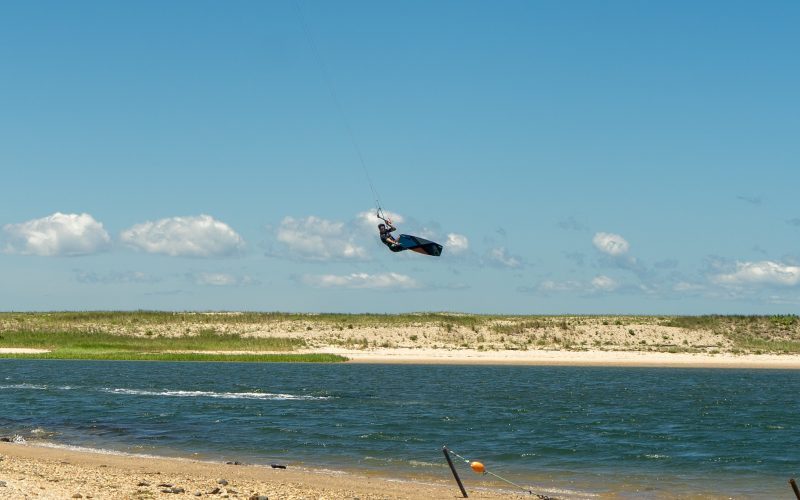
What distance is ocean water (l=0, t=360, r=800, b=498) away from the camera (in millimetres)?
Answer: 28812

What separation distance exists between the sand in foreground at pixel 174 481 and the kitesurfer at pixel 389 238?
8894 mm

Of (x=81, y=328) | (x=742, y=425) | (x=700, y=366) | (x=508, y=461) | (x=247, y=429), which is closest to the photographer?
(x=508, y=461)

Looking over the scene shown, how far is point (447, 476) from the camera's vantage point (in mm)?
27359

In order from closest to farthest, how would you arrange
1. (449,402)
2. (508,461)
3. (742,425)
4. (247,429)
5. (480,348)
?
(508,461), (247,429), (742,425), (449,402), (480,348)

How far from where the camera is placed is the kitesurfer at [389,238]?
33.2 meters

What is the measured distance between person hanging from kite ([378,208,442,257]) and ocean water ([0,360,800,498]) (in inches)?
274

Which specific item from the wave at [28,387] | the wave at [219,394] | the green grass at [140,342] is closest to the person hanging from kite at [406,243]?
the wave at [219,394]

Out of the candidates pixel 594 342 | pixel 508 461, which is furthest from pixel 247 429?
pixel 594 342

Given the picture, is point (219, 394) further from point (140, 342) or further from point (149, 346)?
point (140, 342)

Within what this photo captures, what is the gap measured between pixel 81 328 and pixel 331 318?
88.7 feet

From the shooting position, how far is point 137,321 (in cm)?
10381

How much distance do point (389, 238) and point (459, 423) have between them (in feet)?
36.3

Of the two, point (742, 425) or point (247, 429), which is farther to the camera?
point (742, 425)

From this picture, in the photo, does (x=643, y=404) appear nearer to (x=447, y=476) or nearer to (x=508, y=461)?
(x=508, y=461)
